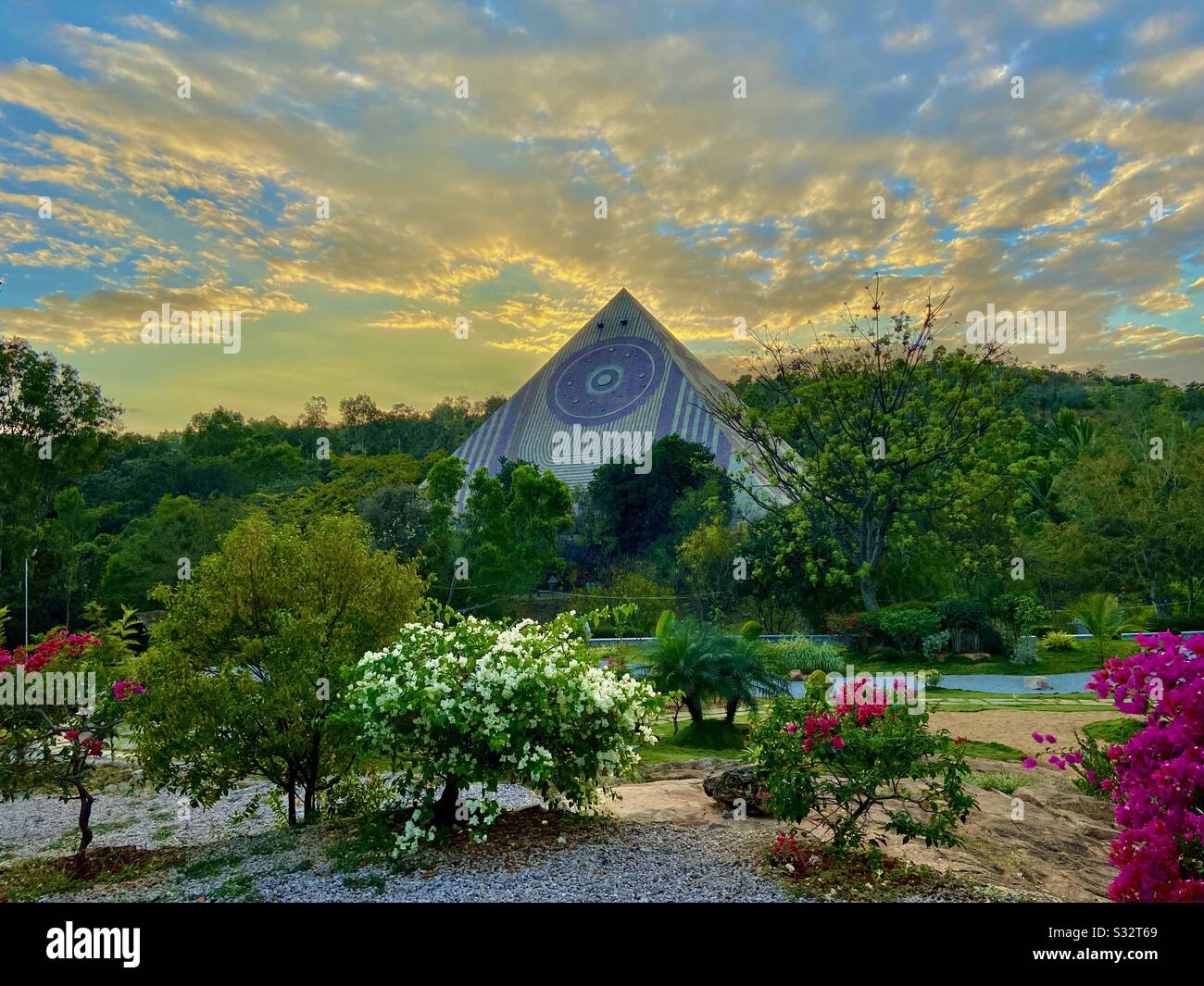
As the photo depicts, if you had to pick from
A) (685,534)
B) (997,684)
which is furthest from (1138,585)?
(685,534)

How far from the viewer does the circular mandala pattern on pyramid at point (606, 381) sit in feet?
131

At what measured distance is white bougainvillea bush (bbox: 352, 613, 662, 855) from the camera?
13.9ft

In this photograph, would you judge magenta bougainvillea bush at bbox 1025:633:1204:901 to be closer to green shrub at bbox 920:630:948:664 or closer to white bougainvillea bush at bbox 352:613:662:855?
white bougainvillea bush at bbox 352:613:662:855

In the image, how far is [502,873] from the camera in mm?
4066

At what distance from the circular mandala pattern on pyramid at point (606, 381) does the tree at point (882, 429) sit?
68.8 feet

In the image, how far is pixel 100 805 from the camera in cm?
727

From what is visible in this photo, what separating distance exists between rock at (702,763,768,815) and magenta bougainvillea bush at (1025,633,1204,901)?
2.14 m

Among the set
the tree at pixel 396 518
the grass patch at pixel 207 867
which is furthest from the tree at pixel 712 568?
the grass patch at pixel 207 867

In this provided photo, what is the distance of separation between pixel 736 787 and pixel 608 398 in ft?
117

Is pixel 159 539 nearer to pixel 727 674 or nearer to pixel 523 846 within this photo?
pixel 727 674

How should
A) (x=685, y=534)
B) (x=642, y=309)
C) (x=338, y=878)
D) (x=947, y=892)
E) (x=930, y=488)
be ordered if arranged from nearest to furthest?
1. (x=947, y=892)
2. (x=338, y=878)
3. (x=930, y=488)
4. (x=685, y=534)
5. (x=642, y=309)

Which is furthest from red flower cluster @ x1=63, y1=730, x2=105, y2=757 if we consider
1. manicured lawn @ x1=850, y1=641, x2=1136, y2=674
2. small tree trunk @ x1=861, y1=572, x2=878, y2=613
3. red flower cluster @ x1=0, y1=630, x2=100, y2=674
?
small tree trunk @ x1=861, y1=572, x2=878, y2=613

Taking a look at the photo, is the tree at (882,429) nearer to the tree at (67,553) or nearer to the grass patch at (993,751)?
the grass patch at (993,751)
